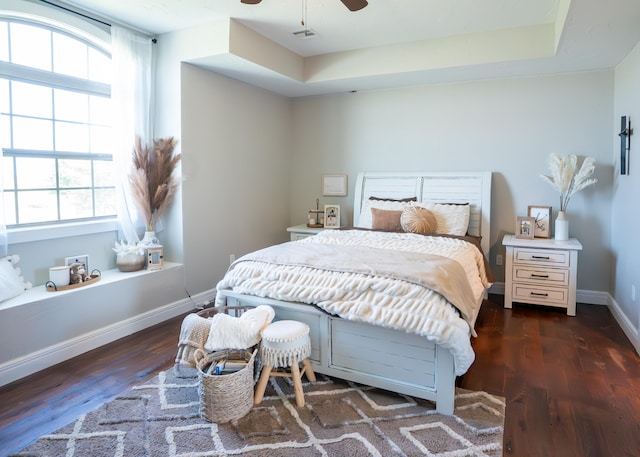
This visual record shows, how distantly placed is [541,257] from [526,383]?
1.67 m

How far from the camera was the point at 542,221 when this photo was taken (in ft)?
13.5

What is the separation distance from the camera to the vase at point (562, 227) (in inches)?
154

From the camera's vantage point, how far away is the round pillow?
390cm

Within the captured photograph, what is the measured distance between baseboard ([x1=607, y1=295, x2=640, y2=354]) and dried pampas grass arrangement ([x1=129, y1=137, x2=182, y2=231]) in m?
3.85

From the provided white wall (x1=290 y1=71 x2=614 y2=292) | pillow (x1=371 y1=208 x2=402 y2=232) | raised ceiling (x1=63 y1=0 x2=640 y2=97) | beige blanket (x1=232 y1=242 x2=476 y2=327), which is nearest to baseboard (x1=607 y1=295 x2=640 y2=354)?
white wall (x1=290 y1=71 x2=614 y2=292)

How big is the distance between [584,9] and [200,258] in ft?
11.8

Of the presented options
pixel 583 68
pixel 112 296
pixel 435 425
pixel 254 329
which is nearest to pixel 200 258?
pixel 112 296

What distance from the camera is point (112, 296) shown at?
10.6ft

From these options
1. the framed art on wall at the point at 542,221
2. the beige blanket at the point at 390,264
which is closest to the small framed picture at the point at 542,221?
the framed art on wall at the point at 542,221

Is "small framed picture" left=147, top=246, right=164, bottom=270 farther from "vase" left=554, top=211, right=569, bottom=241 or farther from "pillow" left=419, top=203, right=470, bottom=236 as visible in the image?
"vase" left=554, top=211, right=569, bottom=241

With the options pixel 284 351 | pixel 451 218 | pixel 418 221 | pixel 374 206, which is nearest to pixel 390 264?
pixel 284 351

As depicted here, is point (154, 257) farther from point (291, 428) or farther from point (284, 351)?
point (291, 428)

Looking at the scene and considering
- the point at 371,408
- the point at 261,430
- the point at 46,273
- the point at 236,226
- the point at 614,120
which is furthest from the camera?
the point at 236,226

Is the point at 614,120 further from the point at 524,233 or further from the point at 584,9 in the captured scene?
the point at 584,9
